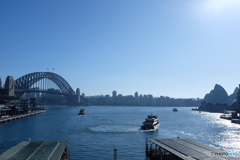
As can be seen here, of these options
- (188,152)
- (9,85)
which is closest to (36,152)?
(188,152)

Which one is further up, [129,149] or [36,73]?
[36,73]

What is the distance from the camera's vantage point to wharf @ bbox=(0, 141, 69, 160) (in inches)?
853

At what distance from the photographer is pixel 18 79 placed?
7303 inches

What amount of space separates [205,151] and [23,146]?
60.5 feet

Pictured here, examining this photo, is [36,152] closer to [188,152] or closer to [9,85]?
[188,152]

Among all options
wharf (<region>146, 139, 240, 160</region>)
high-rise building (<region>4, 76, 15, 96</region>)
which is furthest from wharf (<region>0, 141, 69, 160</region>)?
high-rise building (<region>4, 76, 15, 96</region>)

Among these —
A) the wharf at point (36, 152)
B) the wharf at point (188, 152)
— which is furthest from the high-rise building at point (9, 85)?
the wharf at point (188, 152)

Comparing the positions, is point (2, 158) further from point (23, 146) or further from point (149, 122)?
point (149, 122)

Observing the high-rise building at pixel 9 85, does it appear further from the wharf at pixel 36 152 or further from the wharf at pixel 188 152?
the wharf at pixel 188 152

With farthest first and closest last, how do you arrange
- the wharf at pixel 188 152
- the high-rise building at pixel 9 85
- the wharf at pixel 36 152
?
the high-rise building at pixel 9 85, the wharf at pixel 36 152, the wharf at pixel 188 152

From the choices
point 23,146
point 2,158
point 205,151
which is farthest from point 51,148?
point 205,151

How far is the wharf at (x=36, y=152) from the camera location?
21.7 metres

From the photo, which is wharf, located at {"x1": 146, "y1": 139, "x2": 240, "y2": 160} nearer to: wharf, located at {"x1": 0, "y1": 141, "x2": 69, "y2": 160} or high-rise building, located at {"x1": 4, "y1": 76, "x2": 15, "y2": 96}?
wharf, located at {"x1": 0, "y1": 141, "x2": 69, "y2": 160}

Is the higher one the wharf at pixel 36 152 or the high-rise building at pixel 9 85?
the high-rise building at pixel 9 85
